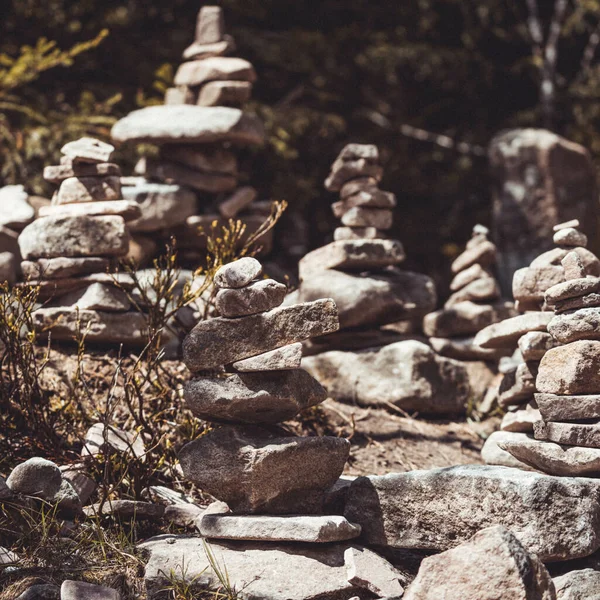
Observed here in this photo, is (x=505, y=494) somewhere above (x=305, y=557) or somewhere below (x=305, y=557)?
above

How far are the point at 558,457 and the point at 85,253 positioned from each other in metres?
3.28

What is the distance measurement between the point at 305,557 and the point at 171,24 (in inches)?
298

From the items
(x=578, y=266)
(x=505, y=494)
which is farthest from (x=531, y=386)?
(x=505, y=494)

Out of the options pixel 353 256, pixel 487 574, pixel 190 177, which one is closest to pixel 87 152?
pixel 190 177

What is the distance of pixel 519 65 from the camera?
1088 cm

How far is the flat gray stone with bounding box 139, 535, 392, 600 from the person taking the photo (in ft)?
12.1

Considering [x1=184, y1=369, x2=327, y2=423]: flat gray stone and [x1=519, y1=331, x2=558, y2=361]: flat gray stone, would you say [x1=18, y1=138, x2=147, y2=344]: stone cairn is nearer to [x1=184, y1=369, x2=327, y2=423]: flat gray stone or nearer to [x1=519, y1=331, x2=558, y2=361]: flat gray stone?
[x1=184, y1=369, x2=327, y2=423]: flat gray stone

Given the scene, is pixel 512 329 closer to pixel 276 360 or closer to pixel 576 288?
pixel 576 288

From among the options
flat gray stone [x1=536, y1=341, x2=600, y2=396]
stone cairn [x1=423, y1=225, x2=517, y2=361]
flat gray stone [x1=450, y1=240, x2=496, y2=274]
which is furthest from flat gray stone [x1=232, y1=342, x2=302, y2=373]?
flat gray stone [x1=450, y1=240, x2=496, y2=274]

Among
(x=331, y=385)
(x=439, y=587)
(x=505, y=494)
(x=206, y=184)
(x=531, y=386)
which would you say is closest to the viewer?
(x=439, y=587)

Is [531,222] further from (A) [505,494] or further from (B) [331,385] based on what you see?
(A) [505,494]

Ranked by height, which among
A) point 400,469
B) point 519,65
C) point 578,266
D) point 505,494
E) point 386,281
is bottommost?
point 400,469

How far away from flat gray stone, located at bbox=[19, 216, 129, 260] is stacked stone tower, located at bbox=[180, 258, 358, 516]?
1.79m

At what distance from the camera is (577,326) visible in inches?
170
